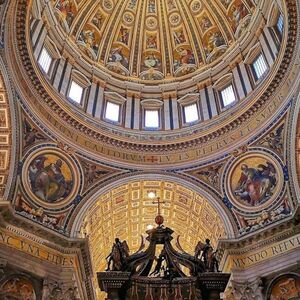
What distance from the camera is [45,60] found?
22.8 m

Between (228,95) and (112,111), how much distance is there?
5.97 metres

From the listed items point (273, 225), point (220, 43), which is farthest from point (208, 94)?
point (273, 225)

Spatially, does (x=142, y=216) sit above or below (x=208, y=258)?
above

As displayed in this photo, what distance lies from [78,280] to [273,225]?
7.95m

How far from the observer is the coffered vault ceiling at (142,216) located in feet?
73.1

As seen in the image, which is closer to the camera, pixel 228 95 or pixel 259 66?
pixel 259 66

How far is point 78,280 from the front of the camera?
1933cm

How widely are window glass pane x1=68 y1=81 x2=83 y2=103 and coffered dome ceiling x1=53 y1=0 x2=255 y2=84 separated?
2211 mm

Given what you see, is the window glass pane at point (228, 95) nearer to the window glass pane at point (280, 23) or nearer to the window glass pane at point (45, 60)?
the window glass pane at point (280, 23)

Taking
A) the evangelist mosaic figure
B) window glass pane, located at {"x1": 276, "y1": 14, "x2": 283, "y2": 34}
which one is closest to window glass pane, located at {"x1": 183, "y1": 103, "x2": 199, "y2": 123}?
window glass pane, located at {"x1": 276, "y1": 14, "x2": 283, "y2": 34}

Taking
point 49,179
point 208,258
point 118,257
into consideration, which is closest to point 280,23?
point 49,179

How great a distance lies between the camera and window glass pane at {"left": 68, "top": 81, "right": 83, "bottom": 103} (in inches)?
937

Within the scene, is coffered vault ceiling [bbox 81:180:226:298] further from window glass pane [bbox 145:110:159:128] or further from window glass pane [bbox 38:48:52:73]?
window glass pane [bbox 38:48:52:73]

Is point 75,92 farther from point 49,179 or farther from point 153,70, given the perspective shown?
point 153,70
